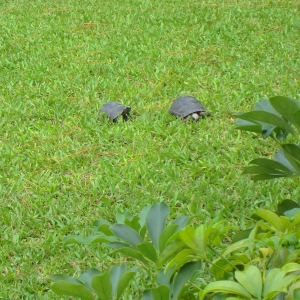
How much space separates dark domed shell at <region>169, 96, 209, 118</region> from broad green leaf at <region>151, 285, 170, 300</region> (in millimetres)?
2876

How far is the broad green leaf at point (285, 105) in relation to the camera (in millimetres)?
1021

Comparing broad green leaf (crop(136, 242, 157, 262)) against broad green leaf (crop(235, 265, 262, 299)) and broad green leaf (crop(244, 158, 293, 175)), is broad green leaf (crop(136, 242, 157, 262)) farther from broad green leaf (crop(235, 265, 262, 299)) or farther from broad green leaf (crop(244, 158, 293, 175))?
broad green leaf (crop(244, 158, 293, 175))

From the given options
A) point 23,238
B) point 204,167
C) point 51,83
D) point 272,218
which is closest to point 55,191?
point 23,238

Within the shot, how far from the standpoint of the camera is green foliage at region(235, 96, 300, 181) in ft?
3.37

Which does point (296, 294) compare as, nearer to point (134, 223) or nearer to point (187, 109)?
point (134, 223)

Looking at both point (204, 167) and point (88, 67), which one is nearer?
point (204, 167)

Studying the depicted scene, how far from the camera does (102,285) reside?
2.67ft

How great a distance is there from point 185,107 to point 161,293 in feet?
9.69

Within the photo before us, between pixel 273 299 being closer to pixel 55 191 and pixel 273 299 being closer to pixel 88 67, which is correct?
pixel 55 191

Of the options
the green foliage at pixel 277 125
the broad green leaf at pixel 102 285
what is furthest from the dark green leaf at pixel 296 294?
the green foliage at pixel 277 125

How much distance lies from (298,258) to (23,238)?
202cm

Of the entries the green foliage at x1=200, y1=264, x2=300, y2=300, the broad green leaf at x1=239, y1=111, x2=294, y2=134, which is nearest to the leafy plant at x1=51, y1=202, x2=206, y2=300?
the green foliage at x1=200, y1=264, x2=300, y2=300

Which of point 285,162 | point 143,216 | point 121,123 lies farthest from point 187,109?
point 143,216

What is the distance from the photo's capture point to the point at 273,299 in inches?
29.2
